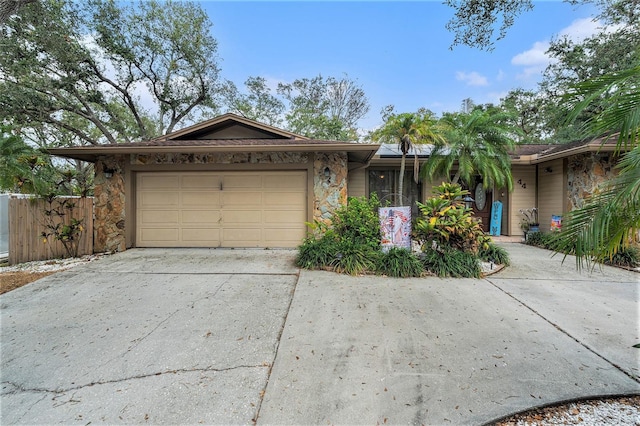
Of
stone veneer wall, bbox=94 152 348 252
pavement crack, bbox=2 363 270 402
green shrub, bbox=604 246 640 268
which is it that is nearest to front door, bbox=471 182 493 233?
green shrub, bbox=604 246 640 268

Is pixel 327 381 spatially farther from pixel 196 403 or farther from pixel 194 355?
pixel 194 355

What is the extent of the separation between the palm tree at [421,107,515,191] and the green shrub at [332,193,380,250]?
4600mm

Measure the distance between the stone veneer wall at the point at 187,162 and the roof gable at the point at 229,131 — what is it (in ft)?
3.32

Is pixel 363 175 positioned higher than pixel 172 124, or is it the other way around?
pixel 172 124

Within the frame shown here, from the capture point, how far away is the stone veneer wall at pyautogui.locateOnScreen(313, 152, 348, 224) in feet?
24.1

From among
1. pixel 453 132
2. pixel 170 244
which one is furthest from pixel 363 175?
pixel 170 244

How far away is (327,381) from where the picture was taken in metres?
2.29

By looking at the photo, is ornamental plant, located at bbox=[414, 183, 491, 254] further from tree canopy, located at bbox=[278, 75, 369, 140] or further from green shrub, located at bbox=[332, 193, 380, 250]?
tree canopy, located at bbox=[278, 75, 369, 140]

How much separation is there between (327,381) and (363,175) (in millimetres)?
9061

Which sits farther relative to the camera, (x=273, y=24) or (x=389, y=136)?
(x=273, y=24)

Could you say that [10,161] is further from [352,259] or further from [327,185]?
[352,259]

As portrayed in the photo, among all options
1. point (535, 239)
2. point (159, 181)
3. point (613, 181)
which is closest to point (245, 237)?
point (159, 181)

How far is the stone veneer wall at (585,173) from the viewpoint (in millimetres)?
7824

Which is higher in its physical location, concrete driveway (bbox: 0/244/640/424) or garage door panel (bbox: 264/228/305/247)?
garage door panel (bbox: 264/228/305/247)
